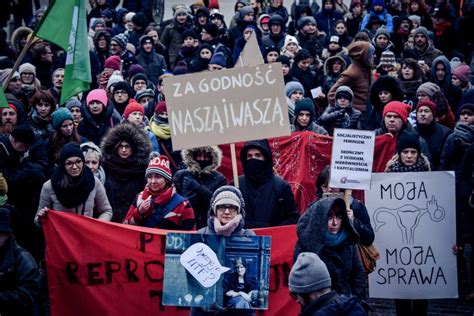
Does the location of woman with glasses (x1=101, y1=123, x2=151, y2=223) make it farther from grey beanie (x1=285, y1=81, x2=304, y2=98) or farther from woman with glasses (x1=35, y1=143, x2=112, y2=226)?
grey beanie (x1=285, y1=81, x2=304, y2=98)

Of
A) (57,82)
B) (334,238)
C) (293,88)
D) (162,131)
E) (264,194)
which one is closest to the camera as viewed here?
(334,238)

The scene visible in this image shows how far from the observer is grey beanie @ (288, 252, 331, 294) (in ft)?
25.9

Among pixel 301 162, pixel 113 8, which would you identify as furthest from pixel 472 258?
pixel 113 8

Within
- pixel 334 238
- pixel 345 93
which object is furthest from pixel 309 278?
pixel 345 93

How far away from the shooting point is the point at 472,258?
12.5 m

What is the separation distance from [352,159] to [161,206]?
160 cm

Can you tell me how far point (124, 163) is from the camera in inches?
479

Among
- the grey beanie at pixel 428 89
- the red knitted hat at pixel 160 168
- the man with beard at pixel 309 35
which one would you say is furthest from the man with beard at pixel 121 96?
the man with beard at pixel 309 35

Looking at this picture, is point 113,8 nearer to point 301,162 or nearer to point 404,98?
point 404,98

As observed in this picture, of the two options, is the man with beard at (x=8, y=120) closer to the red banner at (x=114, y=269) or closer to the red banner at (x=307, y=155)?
the red banner at (x=307, y=155)

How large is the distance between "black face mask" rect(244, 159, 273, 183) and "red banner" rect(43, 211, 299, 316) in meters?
0.62

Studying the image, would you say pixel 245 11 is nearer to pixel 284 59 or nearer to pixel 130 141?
pixel 284 59

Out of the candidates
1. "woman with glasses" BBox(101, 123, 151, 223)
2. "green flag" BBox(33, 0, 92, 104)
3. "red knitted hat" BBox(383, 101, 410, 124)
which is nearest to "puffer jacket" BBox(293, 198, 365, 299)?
"woman with glasses" BBox(101, 123, 151, 223)

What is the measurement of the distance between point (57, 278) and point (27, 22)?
1389 cm
